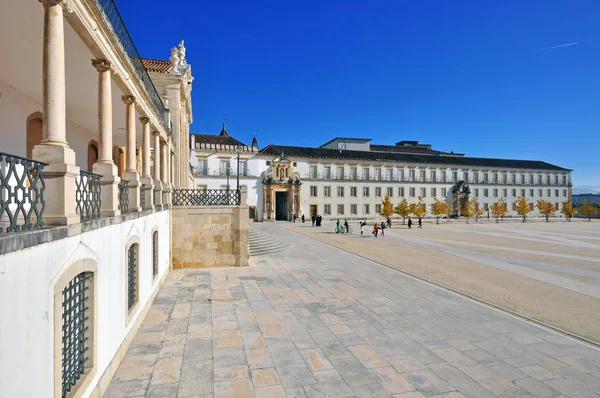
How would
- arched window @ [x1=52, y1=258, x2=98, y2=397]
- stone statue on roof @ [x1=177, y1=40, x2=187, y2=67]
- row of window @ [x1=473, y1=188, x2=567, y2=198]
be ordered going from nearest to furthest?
arched window @ [x1=52, y1=258, x2=98, y2=397] < stone statue on roof @ [x1=177, y1=40, x2=187, y2=67] < row of window @ [x1=473, y1=188, x2=567, y2=198]

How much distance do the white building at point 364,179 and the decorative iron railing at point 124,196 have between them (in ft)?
114

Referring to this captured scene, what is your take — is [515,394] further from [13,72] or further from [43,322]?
[13,72]

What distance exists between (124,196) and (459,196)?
58841 millimetres

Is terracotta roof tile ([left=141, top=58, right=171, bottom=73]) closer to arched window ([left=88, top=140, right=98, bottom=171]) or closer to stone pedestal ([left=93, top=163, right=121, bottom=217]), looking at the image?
arched window ([left=88, top=140, right=98, bottom=171])

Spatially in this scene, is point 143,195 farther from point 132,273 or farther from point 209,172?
point 209,172

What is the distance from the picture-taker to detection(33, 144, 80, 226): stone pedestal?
132 inches

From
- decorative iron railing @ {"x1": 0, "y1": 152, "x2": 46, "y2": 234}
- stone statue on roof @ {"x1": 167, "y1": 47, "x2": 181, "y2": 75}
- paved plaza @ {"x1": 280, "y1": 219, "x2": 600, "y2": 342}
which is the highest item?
stone statue on roof @ {"x1": 167, "y1": 47, "x2": 181, "y2": 75}

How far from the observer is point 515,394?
14.4 feet

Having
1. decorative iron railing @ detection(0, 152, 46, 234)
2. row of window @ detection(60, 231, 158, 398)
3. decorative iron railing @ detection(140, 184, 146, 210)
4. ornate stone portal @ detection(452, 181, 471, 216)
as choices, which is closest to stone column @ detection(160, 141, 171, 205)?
decorative iron railing @ detection(140, 184, 146, 210)

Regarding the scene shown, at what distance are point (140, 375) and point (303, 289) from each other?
17.7 feet

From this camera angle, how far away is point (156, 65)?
15.1 meters

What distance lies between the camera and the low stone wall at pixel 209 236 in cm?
Result: 1220

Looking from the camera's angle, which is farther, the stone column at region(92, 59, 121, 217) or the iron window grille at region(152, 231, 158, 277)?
the iron window grille at region(152, 231, 158, 277)

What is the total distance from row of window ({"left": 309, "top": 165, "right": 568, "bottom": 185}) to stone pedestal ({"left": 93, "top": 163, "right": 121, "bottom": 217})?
4194 centimetres
